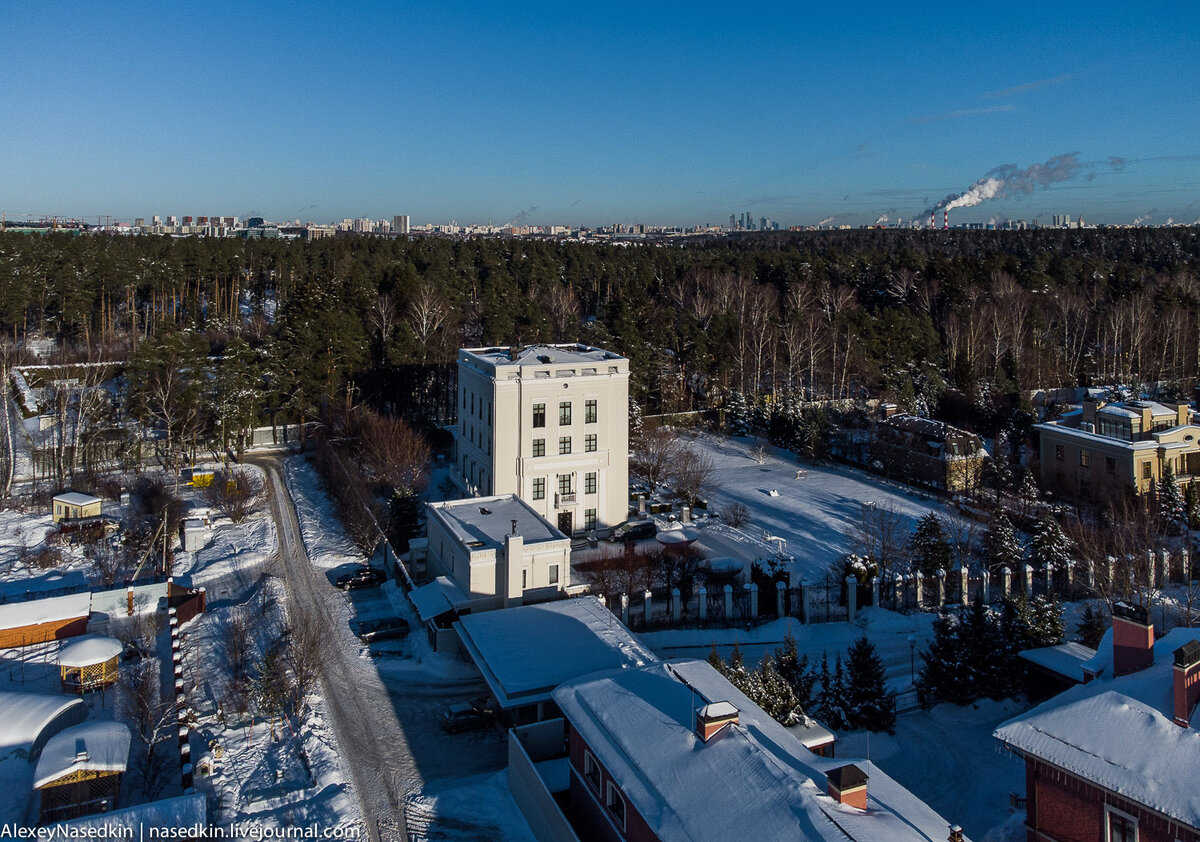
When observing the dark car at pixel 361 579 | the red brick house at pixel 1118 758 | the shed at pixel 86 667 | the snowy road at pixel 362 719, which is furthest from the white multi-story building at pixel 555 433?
the red brick house at pixel 1118 758

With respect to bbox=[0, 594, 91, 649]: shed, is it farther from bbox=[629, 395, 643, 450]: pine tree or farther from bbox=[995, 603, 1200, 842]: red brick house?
bbox=[629, 395, 643, 450]: pine tree

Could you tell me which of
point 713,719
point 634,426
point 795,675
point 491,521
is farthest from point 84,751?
point 634,426

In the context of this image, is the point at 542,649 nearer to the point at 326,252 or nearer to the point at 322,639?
the point at 322,639

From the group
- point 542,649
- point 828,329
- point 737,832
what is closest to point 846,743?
point 542,649

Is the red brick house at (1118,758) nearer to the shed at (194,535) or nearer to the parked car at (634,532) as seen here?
the parked car at (634,532)

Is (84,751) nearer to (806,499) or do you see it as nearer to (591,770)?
(591,770)
